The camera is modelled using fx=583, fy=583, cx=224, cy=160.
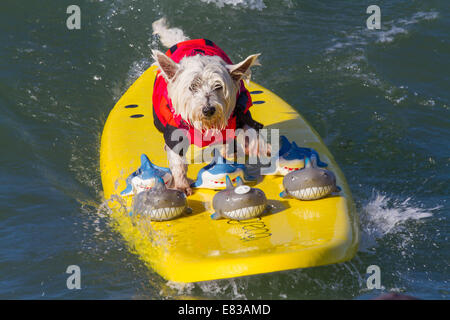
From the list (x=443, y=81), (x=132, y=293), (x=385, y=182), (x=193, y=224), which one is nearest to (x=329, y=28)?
Answer: (x=443, y=81)

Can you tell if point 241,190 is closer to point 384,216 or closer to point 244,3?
point 384,216

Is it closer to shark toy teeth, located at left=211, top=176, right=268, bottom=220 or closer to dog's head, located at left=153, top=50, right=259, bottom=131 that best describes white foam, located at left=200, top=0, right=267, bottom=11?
dog's head, located at left=153, top=50, right=259, bottom=131

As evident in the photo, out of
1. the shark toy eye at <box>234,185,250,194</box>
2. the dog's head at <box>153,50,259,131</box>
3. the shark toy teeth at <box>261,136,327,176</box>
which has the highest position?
the dog's head at <box>153,50,259,131</box>

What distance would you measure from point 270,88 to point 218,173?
3.44 meters

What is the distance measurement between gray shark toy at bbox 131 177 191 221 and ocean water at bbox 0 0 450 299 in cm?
43

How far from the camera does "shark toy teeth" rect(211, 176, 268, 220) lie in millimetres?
4559

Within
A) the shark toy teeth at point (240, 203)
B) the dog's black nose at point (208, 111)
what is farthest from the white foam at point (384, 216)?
the dog's black nose at point (208, 111)

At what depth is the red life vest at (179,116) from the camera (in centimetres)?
500

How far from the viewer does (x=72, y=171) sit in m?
6.32

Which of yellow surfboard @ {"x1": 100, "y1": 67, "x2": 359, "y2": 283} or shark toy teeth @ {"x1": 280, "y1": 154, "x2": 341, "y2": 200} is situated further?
shark toy teeth @ {"x1": 280, "y1": 154, "x2": 341, "y2": 200}

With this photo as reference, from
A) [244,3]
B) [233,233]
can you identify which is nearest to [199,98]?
[233,233]

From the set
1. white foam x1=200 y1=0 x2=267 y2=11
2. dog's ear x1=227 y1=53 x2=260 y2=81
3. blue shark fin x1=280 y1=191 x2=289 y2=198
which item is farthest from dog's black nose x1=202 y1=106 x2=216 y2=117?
white foam x1=200 y1=0 x2=267 y2=11

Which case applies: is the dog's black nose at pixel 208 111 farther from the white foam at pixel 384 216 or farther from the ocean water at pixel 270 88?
the white foam at pixel 384 216
